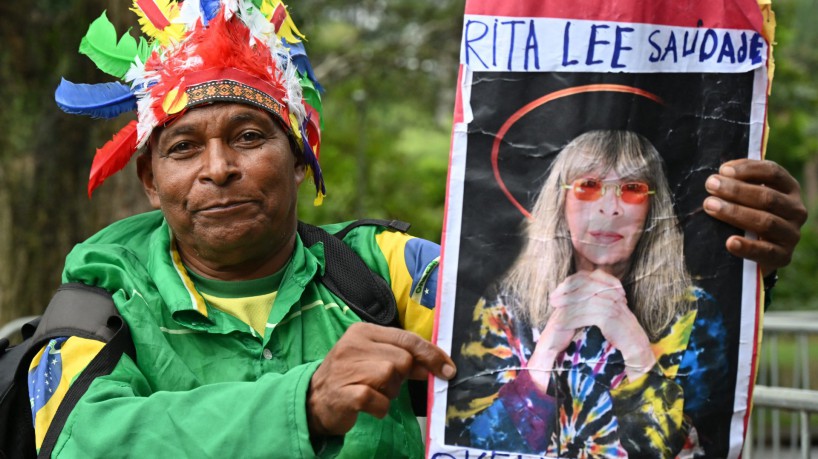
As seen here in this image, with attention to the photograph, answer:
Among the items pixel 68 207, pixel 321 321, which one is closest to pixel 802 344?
pixel 321 321

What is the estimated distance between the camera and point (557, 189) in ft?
6.75

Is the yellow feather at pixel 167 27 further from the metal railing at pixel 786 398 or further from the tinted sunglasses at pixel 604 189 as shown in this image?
the metal railing at pixel 786 398

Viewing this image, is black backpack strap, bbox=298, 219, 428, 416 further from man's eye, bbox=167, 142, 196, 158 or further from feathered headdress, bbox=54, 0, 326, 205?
man's eye, bbox=167, 142, 196, 158

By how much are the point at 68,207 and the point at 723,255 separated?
240 inches

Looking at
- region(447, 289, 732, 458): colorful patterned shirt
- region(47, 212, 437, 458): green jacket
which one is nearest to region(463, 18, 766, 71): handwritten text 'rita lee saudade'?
region(447, 289, 732, 458): colorful patterned shirt

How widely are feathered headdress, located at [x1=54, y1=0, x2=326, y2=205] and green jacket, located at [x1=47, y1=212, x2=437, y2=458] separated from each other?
0.32 meters

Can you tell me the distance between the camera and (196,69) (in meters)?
2.66

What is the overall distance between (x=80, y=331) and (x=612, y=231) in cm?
124

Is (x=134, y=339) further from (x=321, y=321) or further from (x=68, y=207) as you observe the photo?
(x=68, y=207)

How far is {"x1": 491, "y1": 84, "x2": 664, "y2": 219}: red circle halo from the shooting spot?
79.8 inches

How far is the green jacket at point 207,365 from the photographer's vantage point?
6.82 ft

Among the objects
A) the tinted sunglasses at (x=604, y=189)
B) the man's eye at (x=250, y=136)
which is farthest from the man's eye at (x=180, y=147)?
the tinted sunglasses at (x=604, y=189)

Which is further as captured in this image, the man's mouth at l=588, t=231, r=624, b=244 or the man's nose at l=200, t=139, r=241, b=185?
the man's nose at l=200, t=139, r=241, b=185

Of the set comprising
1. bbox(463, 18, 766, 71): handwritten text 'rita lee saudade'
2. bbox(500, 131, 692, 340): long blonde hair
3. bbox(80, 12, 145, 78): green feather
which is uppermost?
bbox(80, 12, 145, 78): green feather
